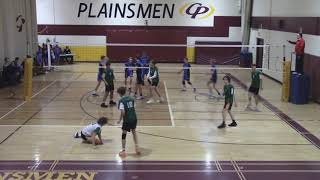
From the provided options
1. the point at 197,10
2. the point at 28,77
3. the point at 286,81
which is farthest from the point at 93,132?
the point at 197,10

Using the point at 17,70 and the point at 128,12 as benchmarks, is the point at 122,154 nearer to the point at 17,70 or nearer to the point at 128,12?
the point at 17,70

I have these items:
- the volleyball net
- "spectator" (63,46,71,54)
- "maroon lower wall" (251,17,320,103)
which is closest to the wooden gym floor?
"maroon lower wall" (251,17,320,103)

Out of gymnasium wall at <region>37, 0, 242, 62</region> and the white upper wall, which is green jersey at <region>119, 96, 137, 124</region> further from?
gymnasium wall at <region>37, 0, 242, 62</region>

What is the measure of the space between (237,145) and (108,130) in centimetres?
393

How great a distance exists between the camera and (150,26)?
33.2 meters

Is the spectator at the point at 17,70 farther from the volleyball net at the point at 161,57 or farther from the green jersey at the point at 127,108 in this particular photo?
the green jersey at the point at 127,108

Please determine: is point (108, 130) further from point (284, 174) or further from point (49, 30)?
point (49, 30)

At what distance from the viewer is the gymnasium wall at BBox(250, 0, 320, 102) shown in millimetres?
18828

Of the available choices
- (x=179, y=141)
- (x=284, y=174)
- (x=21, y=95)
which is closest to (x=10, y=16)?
(x=21, y=95)

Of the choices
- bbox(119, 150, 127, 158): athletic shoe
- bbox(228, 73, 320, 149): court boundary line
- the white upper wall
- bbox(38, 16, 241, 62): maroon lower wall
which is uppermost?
the white upper wall

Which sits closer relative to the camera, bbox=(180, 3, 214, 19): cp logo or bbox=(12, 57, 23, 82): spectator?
bbox=(12, 57, 23, 82): spectator

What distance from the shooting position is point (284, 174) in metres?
10.1

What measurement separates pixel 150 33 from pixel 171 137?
2057 centimetres

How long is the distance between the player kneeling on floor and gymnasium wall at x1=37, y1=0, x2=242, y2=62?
20.9 meters
